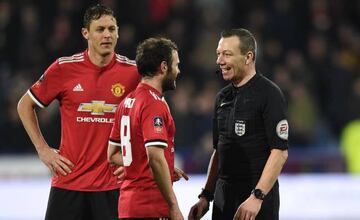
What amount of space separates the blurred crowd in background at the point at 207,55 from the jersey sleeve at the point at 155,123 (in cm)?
595

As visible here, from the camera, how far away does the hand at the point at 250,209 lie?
519 centimetres

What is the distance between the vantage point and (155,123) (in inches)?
201

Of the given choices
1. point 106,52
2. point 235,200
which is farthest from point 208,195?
point 106,52

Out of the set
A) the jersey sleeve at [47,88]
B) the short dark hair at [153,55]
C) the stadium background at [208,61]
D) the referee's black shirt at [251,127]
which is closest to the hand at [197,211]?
the referee's black shirt at [251,127]

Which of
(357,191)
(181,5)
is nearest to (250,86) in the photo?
(357,191)

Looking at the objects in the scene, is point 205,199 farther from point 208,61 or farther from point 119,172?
point 208,61

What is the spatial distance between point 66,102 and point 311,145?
652cm

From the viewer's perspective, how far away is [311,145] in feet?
39.2

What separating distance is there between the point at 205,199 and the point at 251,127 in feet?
2.23

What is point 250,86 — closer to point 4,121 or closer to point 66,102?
point 66,102

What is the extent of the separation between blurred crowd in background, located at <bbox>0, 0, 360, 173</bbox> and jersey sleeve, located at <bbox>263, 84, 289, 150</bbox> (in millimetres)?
5844

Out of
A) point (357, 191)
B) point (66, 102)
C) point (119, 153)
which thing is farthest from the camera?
point (357, 191)

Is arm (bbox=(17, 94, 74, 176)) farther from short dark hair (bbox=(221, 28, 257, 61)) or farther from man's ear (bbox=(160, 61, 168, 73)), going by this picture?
short dark hair (bbox=(221, 28, 257, 61))

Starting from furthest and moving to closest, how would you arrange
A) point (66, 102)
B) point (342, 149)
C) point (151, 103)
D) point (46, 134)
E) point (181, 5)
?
point (181, 5)
point (342, 149)
point (46, 134)
point (66, 102)
point (151, 103)
